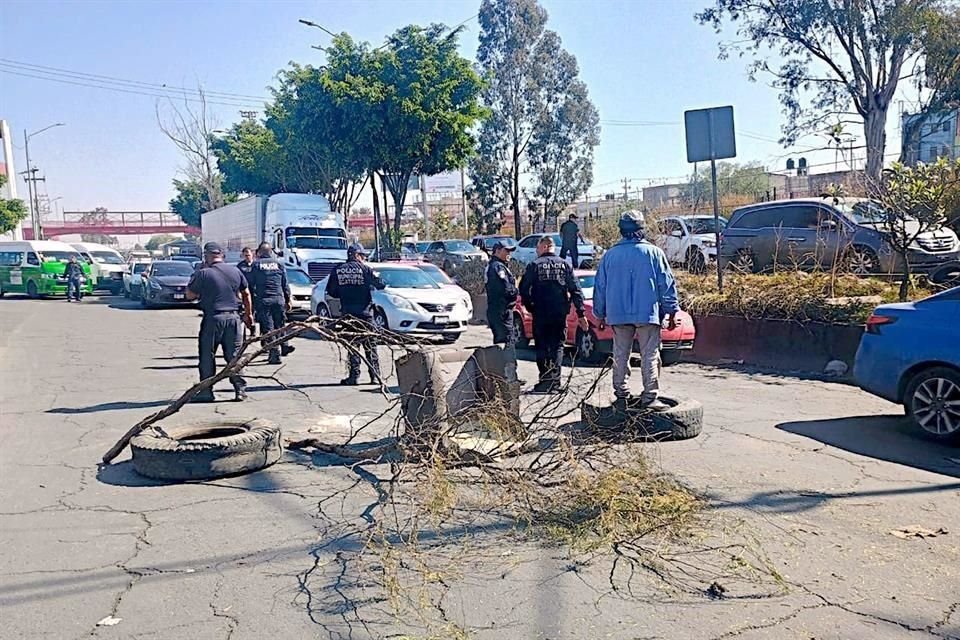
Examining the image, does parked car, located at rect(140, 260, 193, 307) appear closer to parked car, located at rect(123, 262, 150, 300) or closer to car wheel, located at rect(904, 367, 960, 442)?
parked car, located at rect(123, 262, 150, 300)

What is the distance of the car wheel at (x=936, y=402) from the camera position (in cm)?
664

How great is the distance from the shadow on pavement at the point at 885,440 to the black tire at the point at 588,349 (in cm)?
432

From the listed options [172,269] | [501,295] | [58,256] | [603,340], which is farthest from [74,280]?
[501,295]

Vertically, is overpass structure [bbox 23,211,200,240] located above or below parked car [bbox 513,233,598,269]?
above

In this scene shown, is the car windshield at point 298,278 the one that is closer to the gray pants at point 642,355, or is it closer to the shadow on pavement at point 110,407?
the shadow on pavement at point 110,407

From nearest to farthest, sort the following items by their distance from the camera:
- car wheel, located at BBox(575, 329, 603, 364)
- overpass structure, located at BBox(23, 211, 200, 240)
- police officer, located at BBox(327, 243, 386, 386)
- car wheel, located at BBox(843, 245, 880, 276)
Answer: police officer, located at BBox(327, 243, 386, 386)
car wheel, located at BBox(575, 329, 603, 364)
car wheel, located at BBox(843, 245, 880, 276)
overpass structure, located at BBox(23, 211, 200, 240)

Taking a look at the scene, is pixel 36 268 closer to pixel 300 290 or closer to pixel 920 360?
pixel 300 290

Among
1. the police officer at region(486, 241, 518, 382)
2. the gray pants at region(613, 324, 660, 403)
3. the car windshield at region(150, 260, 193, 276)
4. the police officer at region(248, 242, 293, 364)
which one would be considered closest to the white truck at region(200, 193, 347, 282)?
the car windshield at region(150, 260, 193, 276)

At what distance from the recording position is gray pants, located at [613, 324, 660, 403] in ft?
23.3

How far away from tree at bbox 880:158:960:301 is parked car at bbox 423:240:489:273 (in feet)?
46.6

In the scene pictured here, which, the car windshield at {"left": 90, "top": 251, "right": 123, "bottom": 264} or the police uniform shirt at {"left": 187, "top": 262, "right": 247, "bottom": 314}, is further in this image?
the car windshield at {"left": 90, "top": 251, "right": 123, "bottom": 264}

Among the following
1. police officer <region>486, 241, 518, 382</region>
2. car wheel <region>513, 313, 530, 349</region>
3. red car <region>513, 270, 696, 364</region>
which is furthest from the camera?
car wheel <region>513, 313, 530, 349</region>

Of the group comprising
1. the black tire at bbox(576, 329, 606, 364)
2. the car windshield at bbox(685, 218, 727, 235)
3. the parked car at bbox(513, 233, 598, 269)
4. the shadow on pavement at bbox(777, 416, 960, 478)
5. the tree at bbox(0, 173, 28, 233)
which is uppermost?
the tree at bbox(0, 173, 28, 233)

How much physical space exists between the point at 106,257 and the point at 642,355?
109 ft
